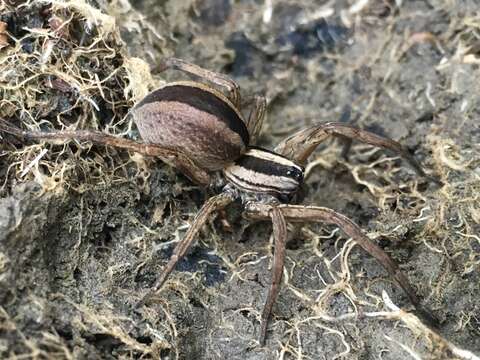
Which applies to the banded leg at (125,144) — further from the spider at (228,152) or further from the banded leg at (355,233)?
the banded leg at (355,233)

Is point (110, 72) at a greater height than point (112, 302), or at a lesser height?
greater

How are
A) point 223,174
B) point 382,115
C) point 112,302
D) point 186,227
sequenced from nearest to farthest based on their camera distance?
point 112,302 → point 186,227 → point 223,174 → point 382,115

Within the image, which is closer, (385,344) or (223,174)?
(385,344)

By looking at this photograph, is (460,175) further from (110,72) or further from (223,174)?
(110,72)

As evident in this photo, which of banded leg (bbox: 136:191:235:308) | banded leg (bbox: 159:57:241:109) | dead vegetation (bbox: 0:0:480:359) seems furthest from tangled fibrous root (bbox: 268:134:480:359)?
banded leg (bbox: 159:57:241:109)

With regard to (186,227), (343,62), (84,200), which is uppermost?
(343,62)

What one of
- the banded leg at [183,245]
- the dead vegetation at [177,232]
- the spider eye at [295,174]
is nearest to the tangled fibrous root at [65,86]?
the dead vegetation at [177,232]

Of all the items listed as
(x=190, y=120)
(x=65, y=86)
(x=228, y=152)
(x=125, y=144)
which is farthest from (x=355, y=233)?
(x=65, y=86)

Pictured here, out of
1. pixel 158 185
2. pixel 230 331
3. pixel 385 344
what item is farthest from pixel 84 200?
pixel 385 344
